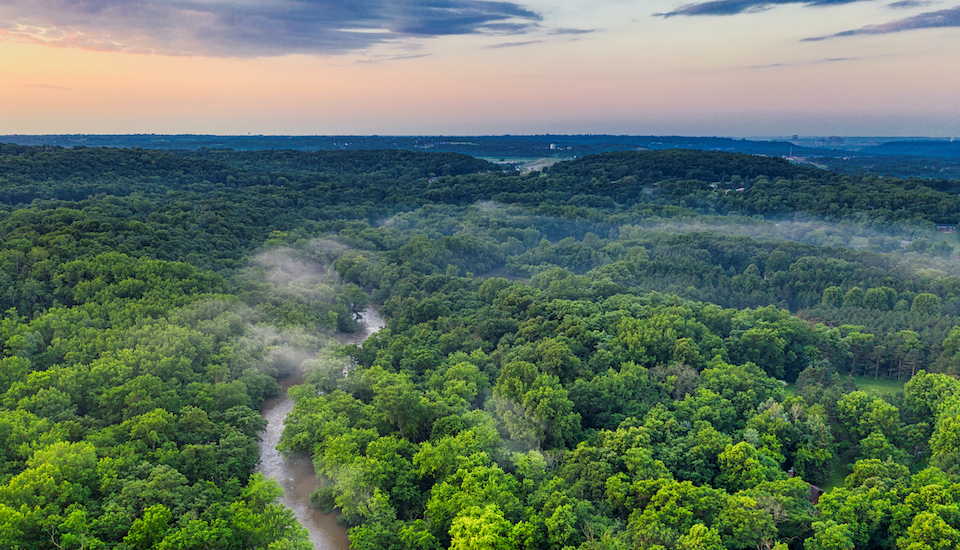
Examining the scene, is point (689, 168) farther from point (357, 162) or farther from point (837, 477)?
point (837, 477)

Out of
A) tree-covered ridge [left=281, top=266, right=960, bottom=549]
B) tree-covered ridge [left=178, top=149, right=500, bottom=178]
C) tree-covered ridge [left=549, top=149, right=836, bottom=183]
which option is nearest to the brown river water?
tree-covered ridge [left=281, top=266, right=960, bottom=549]

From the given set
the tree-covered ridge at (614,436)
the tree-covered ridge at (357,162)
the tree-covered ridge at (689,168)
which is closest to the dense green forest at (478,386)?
the tree-covered ridge at (614,436)

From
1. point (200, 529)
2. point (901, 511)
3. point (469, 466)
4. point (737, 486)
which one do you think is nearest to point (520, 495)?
point (469, 466)

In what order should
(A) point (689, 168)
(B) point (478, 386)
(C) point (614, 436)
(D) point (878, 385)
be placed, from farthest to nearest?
(A) point (689, 168)
(D) point (878, 385)
(B) point (478, 386)
(C) point (614, 436)

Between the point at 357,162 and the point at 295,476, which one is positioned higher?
the point at 357,162

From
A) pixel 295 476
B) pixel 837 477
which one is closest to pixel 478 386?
pixel 295 476

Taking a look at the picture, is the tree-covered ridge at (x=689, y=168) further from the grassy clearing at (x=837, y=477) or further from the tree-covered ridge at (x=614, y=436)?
the grassy clearing at (x=837, y=477)

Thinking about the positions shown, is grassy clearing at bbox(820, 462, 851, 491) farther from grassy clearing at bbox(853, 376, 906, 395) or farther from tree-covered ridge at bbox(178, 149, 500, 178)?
tree-covered ridge at bbox(178, 149, 500, 178)
